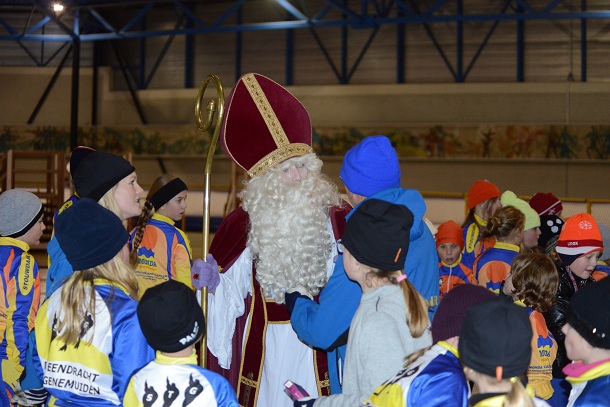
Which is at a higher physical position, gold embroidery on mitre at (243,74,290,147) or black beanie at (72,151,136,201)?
gold embroidery on mitre at (243,74,290,147)

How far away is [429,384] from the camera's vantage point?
2400mm

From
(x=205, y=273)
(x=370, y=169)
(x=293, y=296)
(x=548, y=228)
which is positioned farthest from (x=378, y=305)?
(x=548, y=228)

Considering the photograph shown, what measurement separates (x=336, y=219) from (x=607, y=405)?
65.9 inches

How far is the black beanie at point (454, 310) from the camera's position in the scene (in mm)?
2582

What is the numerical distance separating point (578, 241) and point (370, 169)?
2.16 meters

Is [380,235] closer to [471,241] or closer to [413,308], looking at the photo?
[413,308]

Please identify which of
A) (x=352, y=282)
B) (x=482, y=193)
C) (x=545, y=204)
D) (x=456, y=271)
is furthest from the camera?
(x=545, y=204)

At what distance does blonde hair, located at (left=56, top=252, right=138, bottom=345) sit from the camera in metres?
2.88

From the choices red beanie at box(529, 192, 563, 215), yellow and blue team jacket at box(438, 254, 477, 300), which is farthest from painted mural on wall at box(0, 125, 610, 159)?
yellow and blue team jacket at box(438, 254, 477, 300)

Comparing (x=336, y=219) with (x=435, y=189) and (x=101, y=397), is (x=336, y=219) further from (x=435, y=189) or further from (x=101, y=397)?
(x=435, y=189)

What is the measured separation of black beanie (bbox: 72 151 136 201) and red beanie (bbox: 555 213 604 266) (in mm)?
2930

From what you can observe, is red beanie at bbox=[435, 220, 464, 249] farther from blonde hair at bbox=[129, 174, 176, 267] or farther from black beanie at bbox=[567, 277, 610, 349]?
black beanie at bbox=[567, 277, 610, 349]

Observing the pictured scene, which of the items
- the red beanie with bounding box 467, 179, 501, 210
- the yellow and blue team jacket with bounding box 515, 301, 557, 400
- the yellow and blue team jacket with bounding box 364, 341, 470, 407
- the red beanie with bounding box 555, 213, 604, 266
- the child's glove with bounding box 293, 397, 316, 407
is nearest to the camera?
the yellow and blue team jacket with bounding box 364, 341, 470, 407

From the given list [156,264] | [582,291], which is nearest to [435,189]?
[156,264]
